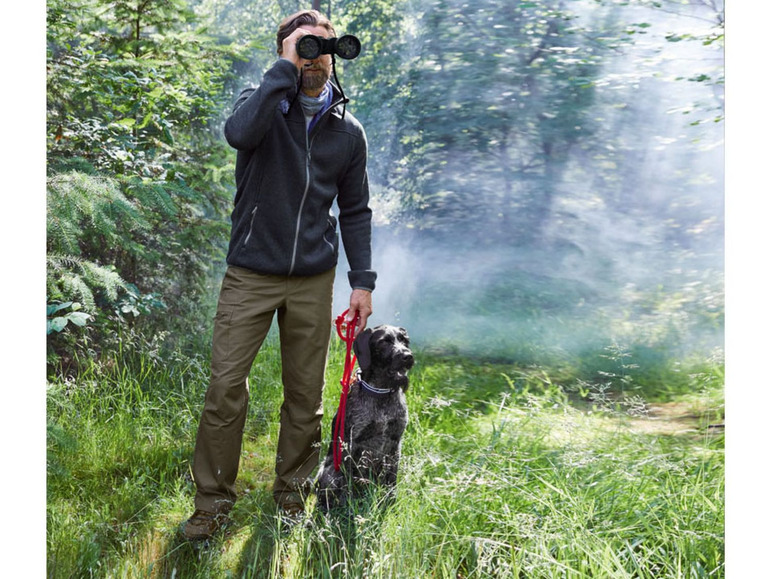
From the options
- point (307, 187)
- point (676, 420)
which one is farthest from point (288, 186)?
point (676, 420)

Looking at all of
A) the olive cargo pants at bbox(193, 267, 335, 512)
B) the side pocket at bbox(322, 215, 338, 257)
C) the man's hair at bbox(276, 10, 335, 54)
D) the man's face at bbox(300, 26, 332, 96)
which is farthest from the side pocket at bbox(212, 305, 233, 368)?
the man's hair at bbox(276, 10, 335, 54)

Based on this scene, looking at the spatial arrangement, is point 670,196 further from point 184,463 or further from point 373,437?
point 184,463

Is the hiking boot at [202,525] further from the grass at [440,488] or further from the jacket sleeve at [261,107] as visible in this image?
the jacket sleeve at [261,107]

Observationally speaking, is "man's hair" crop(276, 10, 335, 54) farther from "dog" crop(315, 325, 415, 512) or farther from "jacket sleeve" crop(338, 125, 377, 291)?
"dog" crop(315, 325, 415, 512)

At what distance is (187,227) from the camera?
12.0 ft

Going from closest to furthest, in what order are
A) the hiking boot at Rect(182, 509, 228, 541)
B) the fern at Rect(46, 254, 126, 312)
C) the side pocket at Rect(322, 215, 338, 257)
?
the hiking boot at Rect(182, 509, 228, 541)
the side pocket at Rect(322, 215, 338, 257)
the fern at Rect(46, 254, 126, 312)

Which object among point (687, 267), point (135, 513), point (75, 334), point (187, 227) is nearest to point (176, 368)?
point (75, 334)

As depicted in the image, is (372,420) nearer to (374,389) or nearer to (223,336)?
(374,389)

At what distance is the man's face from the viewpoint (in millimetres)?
2191

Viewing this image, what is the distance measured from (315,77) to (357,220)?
0.61 m

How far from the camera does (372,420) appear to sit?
2.30 metres

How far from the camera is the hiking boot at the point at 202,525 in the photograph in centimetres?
229

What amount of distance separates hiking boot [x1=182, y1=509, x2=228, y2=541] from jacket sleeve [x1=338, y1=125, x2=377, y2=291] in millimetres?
1067

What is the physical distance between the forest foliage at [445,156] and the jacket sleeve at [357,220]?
0.95 metres
